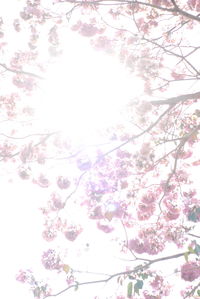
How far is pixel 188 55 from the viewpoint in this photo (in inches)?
251

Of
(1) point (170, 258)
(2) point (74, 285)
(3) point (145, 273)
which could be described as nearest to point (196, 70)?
(1) point (170, 258)

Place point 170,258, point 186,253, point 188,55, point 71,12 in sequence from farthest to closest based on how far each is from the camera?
1. point 71,12
2. point 188,55
3. point 170,258
4. point 186,253

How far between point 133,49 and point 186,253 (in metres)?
4.07

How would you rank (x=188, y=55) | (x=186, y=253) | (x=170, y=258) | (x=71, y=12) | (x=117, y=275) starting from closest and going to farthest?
(x=186, y=253)
(x=170, y=258)
(x=117, y=275)
(x=188, y=55)
(x=71, y=12)

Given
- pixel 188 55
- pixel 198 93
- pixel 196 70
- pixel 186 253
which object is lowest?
pixel 186 253

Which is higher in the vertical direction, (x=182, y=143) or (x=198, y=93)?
(x=198, y=93)

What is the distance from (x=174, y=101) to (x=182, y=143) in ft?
2.38

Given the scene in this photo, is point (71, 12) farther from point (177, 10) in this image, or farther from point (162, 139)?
point (162, 139)

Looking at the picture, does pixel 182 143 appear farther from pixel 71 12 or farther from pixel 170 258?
pixel 71 12

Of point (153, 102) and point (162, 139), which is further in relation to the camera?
point (162, 139)

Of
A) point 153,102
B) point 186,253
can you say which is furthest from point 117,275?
point 153,102

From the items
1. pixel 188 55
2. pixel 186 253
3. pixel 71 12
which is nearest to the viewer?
pixel 186 253

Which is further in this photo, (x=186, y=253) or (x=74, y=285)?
(x=74, y=285)

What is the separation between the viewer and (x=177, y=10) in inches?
210
